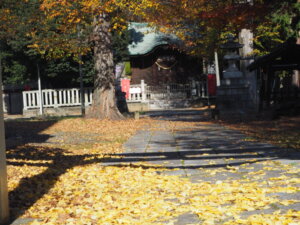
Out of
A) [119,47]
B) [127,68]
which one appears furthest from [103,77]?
[127,68]

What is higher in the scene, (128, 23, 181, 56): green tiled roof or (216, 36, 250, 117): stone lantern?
(128, 23, 181, 56): green tiled roof

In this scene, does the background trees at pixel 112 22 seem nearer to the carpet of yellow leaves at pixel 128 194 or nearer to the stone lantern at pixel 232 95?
the stone lantern at pixel 232 95

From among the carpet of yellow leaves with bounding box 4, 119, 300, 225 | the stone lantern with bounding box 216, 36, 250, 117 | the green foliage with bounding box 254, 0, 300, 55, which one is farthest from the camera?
the stone lantern with bounding box 216, 36, 250, 117

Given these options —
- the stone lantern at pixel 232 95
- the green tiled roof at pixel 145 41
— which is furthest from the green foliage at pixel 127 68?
the stone lantern at pixel 232 95

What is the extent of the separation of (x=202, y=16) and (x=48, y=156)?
12.2 meters

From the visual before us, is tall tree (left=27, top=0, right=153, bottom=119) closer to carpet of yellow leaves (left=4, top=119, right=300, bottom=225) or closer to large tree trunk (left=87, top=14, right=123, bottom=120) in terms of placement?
large tree trunk (left=87, top=14, right=123, bottom=120)

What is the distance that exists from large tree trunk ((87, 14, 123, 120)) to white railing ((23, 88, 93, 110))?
34.8 feet

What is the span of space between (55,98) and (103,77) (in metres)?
11.0

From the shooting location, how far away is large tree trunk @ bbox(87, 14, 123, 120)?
63.2ft

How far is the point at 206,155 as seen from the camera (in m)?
9.31

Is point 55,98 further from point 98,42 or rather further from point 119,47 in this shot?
point 98,42

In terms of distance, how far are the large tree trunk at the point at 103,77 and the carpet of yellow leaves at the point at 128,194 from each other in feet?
32.5

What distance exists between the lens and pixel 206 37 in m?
27.2

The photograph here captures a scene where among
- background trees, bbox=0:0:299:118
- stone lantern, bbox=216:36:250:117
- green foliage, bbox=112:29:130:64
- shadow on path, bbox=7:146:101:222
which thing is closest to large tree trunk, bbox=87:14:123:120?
background trees, bbox=0:0:299:118
